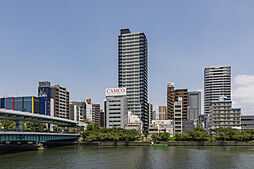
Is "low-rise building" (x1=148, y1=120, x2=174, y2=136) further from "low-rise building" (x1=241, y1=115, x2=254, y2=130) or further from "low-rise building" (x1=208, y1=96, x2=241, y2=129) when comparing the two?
"low-rise building" (x1=241, y1=115, x2=254, y2=130)

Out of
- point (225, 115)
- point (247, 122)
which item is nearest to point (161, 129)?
point (225, 115)

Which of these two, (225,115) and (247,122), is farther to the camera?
(247,122)

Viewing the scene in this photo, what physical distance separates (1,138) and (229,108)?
14524 centimetres

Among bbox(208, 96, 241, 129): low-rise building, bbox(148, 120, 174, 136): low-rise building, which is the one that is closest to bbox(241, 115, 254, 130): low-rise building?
bbox(208, 96, 241, 129): low-rise building

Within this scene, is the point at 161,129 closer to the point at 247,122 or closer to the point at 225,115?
the point at 225,115

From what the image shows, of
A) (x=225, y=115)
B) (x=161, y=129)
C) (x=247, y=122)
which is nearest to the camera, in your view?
(x=225, y=115)

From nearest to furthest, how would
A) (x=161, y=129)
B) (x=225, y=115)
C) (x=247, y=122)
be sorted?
(x=225, y=115) < (x=247, y=122) < (x=161, y=129)

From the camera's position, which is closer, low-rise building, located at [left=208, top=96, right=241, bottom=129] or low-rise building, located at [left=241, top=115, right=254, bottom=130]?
low-rise building, located at [left=208, top=96, right=241, bottom=129]

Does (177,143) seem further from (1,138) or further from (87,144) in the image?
(1,138)

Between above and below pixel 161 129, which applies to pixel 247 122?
above

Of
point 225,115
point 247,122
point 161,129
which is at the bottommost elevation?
point 161,129

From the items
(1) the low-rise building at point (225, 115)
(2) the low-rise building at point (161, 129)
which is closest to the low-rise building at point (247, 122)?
(1) the low-rise building at point (225, 115)

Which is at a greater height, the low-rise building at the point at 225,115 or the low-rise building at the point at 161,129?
the low-rise building at the point at 225,115

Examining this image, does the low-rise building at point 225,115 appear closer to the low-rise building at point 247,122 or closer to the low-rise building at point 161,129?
the low-rise building at point 247,122
